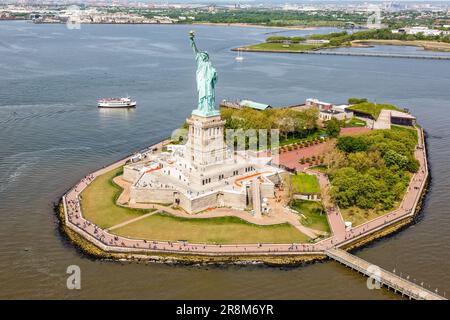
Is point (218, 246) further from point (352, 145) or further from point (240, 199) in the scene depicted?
point (352, 145)

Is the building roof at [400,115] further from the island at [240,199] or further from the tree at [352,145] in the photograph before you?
the tree at [352,145]

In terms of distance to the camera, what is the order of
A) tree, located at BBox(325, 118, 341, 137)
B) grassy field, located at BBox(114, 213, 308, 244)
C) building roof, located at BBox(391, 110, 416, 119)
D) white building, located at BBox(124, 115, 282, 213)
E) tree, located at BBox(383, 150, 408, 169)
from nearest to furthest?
grassy field, located at BBox(114, 213, 308, 244) → white building, located at BBox(124, 115, 282, 213) → tree, located at BBox(383, 150, 408, 169) → tree, located at BBox(325, 118, 341, 137) → building roof, located at BBox(391, 110, 416, 119)

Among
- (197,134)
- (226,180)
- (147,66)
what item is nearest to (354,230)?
(226,180)

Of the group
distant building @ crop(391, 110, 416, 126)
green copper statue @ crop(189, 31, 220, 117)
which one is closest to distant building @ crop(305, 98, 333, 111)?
distant building @ crop(391, 110, 416, 126)

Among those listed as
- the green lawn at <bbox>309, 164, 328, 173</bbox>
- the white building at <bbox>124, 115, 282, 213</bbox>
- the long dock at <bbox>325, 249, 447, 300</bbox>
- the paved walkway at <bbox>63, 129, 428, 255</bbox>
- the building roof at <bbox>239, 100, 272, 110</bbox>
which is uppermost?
the building roof at <bbox>239, 100, 272, 110</bbox>

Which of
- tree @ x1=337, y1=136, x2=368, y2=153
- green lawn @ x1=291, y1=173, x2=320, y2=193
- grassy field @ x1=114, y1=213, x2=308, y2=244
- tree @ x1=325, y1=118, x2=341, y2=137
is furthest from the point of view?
tree @ x1=325, y1=118, x2=341, y2=137

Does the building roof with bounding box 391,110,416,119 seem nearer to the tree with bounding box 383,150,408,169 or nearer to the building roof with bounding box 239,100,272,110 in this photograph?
the building roof with bounding box 239,100,272,110

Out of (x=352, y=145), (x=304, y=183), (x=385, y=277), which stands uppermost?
(x=352, y=145)

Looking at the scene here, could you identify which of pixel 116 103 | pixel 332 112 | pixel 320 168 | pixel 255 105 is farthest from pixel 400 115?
pixel 116 103
